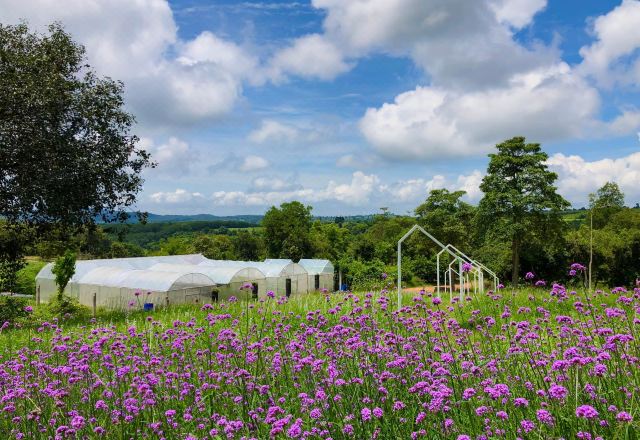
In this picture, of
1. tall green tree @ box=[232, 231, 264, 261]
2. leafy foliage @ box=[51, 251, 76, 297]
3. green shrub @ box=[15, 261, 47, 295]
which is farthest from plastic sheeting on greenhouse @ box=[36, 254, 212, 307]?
tall green tree @ box=[232, 231, 264, 261]

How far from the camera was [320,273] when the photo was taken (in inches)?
1683

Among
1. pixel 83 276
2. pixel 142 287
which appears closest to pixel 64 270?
pixel 142 287

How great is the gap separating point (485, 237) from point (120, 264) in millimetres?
24830

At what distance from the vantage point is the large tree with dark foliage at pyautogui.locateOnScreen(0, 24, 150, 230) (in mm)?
14312

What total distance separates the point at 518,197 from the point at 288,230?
82.8 ft

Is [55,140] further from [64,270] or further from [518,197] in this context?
[518,197]

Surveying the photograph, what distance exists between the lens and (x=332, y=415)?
396cm

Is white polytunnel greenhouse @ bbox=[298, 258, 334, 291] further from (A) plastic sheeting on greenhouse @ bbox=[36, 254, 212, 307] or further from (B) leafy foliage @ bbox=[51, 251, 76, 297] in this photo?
(B) leafy foliage @ bbox=[51, 251, 76, 297]

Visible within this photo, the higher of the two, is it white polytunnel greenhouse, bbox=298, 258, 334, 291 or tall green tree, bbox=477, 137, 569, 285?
tall green tree, bbox=477, 137, 569, 285

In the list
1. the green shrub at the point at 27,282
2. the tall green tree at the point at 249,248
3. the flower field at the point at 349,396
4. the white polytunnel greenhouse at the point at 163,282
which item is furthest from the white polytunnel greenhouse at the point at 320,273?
the flower field at the point at 349,396

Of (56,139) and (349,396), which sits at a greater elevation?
(56,139)

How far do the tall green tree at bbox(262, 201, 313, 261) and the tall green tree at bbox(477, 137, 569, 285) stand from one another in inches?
847

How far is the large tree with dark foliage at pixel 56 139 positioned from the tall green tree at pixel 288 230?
31.5m

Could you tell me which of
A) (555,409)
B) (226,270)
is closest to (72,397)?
(555,409)
